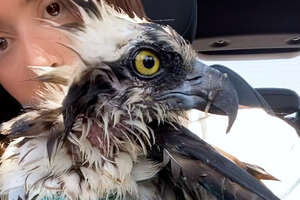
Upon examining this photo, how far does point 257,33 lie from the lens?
10.4 feet

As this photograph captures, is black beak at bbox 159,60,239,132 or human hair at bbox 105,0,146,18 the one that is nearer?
black beak at bbox 159,60,239,132

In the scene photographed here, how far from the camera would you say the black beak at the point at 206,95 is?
161cm

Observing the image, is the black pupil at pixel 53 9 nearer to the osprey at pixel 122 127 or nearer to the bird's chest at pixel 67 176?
the osprey at pixel 122 127

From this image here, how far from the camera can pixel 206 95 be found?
1.62 meters

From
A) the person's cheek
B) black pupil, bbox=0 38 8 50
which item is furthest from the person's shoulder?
black pupil, bbox=0 38 8 50

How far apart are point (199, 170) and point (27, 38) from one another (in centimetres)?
73

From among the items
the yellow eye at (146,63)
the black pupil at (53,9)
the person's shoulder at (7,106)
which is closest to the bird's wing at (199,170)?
the yellow eye at (146,63)

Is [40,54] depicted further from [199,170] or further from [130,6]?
[199,170]

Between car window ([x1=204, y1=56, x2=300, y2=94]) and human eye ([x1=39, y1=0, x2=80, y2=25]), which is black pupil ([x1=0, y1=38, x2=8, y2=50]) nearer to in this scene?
human eye ([x1=39, y1=0, x2=80, y2=25])

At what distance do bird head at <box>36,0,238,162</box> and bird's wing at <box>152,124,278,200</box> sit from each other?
5 cm

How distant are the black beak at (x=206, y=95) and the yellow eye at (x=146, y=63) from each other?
0.22ft

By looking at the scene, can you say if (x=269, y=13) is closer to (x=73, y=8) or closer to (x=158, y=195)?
(x=73, y=8)

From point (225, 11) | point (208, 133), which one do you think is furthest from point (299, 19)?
point (208, 133)

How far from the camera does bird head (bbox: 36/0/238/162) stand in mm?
1566
